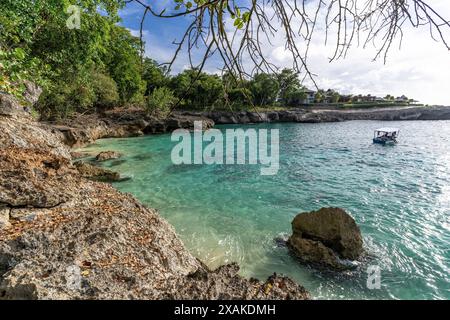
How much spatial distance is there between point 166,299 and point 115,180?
32.6 ft

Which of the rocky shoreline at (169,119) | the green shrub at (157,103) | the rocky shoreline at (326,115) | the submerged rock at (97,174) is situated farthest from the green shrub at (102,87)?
the rocky shoreline at (326,115)

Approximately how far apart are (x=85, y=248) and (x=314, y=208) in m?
8.15

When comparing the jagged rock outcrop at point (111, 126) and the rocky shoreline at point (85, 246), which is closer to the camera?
the rocky shoreline at point (85, 246)

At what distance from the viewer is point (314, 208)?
9.02m

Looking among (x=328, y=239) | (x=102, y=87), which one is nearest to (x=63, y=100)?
(x=102, y=87)

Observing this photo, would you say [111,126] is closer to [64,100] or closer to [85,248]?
[64,100]

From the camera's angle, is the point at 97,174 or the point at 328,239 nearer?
the point at 328,239

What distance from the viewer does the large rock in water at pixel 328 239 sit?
18.3ft

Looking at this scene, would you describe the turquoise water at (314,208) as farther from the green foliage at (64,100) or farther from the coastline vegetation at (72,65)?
the green foliage at (64,100)

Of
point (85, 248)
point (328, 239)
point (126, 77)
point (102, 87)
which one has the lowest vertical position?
point (328, 239)

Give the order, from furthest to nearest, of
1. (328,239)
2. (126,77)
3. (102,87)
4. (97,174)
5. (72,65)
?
(126,77), (102,87), (72,65), (97,174), (328,239)

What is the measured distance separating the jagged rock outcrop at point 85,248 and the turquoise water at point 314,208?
2.51m

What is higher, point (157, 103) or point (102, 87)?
point (102, 87)

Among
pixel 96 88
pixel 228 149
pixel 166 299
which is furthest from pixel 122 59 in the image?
pixel 166 299
